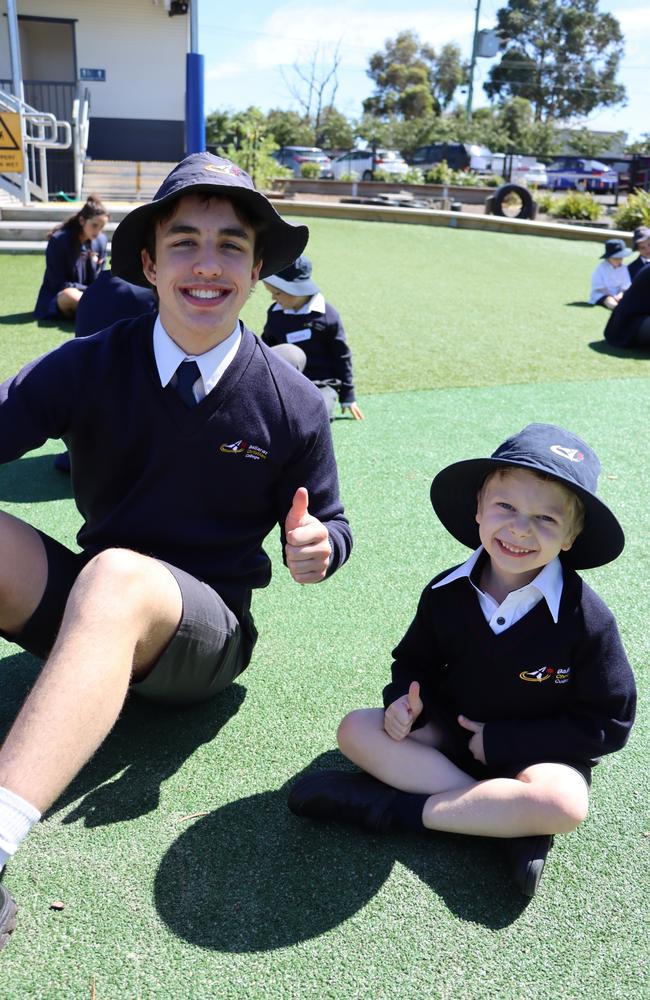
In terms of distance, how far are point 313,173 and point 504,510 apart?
25.9 metres

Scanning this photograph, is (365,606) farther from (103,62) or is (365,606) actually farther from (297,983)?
(103,62)

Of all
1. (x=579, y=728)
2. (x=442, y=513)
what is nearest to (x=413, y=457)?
(x=442, y=513)

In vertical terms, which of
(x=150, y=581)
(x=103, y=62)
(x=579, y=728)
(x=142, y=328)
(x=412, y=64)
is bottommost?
(x=579, y=728)

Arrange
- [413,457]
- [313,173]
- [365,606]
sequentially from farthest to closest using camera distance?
[313,173] < [413,457] < [365,606]

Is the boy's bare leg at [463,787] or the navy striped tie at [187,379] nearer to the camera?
the boy's bare leg at [463,787]

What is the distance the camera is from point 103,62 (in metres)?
19.1

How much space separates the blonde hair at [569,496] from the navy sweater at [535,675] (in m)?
0.13

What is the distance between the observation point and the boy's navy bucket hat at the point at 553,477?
6.42ft

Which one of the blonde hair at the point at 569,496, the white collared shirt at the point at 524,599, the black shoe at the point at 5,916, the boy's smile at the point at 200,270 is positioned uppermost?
the boy's smile at the point at 200,270

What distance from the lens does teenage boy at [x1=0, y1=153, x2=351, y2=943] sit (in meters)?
2.10

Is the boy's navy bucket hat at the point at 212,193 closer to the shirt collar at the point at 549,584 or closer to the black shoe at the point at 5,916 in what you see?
the shirt collar at the point at 549,584

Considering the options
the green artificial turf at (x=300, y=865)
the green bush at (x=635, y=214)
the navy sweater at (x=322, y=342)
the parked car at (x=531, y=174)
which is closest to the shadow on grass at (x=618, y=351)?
the navy sweater at (x=322, y=342)

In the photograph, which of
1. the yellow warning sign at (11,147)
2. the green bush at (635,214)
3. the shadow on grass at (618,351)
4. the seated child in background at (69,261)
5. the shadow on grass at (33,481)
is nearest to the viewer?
the shadow on grass at (33,481)

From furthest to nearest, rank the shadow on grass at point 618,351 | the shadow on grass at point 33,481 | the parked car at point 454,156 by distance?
1. the parked car at point 454,156
2. the shadow on grass at point 618,351
3. the shadow on grass at point 33,481
